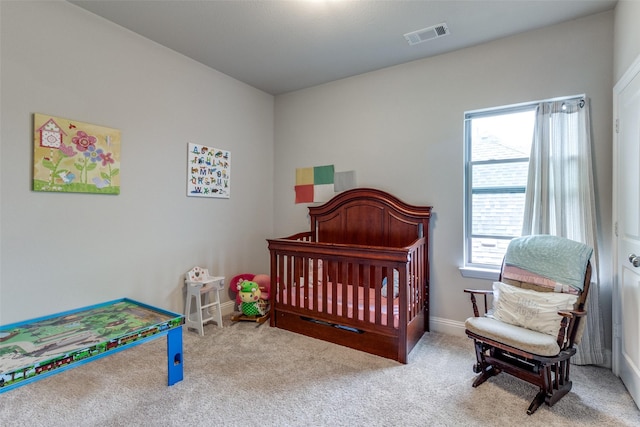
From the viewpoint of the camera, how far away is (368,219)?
10.2ft

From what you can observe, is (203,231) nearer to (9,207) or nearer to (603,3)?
(9,207)

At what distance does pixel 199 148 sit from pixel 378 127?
1823mm

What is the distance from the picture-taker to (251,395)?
188 cm

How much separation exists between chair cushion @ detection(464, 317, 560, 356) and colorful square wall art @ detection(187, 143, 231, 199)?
8.47 ft

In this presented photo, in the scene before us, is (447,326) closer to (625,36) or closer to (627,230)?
(627,230)

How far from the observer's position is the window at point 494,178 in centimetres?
262

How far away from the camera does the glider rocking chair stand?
1.78 meters

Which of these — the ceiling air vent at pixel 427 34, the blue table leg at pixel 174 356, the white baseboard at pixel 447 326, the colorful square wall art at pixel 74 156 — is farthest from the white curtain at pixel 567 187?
the colorful square wall art at pixel 74 156

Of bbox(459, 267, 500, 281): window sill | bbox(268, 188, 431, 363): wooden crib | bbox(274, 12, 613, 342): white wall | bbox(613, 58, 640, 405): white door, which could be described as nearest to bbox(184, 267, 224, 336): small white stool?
bbox(268, 188, 431, 363): wooden crib

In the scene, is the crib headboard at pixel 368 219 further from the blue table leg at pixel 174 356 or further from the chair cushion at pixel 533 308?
the blue table leg at pixel 174 356

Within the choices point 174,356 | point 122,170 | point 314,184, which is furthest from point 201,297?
point 314,184

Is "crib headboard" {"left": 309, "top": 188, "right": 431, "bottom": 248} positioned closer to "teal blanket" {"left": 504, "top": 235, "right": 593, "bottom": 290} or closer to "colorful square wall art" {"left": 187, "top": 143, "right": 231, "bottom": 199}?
"teal blanket" {"left": 504, "top": 235, "right": 593, "bottom": 290}

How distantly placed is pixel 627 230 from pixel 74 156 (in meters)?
3.71

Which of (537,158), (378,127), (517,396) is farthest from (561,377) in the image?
(378,127)
